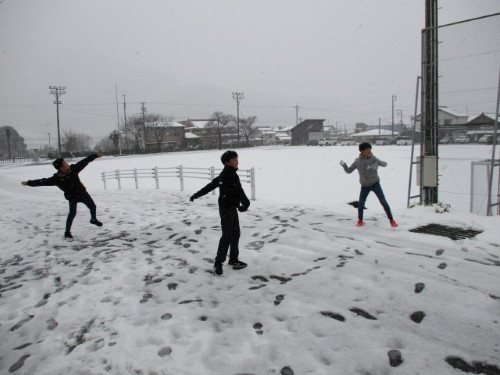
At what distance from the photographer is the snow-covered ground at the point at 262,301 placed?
2928 mm

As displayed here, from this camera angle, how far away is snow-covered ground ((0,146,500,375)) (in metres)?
2.93

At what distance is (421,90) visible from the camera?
7.74 meters

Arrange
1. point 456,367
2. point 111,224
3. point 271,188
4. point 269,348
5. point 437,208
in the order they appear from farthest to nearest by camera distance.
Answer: point 271,188, point 111,224, point 437,208, point 269,348, point 456,367

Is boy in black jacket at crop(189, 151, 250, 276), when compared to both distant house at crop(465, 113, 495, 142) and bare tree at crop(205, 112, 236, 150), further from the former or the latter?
bare tree at crop(205, 112, 236, 150)

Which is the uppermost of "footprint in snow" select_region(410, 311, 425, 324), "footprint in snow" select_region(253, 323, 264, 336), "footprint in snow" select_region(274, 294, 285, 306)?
"footprint in snow" select_region(410, 311, 425, 324)

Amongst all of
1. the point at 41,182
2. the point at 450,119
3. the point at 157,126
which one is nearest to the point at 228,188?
the point at 41,182

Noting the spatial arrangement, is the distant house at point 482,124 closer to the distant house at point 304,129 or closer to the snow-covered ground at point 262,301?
the snow-covered ground at point 262,301

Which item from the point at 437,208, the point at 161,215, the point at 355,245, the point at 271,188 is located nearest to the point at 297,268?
the point at 355,245

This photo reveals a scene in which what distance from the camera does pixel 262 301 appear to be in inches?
156

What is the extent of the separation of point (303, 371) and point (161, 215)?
7296 millimetres

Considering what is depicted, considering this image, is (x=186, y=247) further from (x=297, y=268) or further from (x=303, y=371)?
(x=303, y=371)

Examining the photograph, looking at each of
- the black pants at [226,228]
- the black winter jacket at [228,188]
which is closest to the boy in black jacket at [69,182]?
the black winter jacket at [228,188]

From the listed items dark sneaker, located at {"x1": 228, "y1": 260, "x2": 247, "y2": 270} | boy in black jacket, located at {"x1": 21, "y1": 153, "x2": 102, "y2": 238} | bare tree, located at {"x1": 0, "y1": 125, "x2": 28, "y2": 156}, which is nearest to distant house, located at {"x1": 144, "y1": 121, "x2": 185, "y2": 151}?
bare tree, located at {"x1": 0, "y1": 125, "x2": 28, "y2": 156}

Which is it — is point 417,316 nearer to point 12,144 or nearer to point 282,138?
point 282,138
